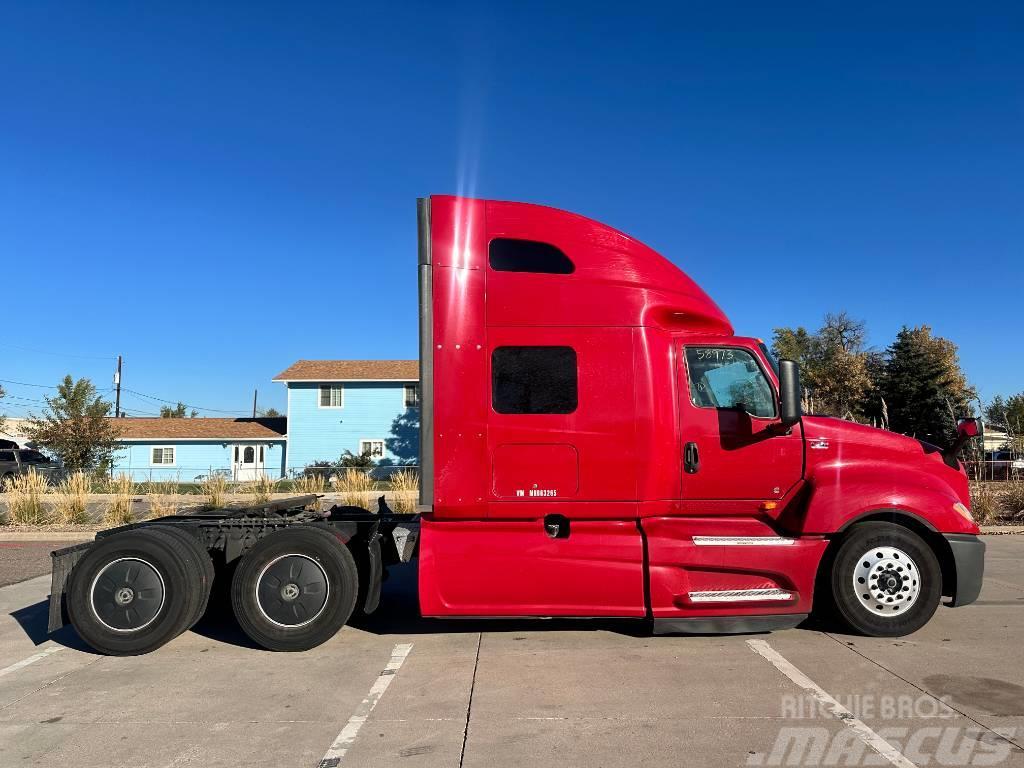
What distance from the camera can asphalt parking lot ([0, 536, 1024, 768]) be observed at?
3766 millimetres

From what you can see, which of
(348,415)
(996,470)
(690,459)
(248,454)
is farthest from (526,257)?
(248,454)

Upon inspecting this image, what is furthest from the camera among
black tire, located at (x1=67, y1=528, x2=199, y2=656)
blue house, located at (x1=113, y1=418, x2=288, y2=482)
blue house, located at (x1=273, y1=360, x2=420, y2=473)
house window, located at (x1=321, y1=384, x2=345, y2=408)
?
blue house, located at (x1=113, y1=418, x2=288, y2=482)

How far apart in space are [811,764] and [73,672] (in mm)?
5162

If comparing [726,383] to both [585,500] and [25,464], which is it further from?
[25,464]

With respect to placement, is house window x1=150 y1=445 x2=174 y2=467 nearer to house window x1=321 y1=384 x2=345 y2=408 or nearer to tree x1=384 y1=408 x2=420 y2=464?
house window x1=321 y1=384 x2=345 y2=408

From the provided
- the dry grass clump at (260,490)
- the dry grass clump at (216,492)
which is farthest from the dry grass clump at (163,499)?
the dry grass clump at (260,490)

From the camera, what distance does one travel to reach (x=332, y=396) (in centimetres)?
3469

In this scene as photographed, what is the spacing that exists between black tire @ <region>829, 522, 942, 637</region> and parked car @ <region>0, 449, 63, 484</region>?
2402 cm

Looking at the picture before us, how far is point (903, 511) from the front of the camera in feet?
18.4

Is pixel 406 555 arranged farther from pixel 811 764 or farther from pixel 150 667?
pixel 811 764

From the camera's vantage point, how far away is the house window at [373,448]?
33719mm

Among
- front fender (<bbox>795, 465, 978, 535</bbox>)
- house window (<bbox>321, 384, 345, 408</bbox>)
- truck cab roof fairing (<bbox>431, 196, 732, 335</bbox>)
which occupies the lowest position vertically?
front fender (<bbox>795, 465, 978, 535</bbox>)

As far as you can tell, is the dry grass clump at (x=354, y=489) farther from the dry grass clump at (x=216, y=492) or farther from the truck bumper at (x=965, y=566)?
the truck bumper at (x=965, y=566)

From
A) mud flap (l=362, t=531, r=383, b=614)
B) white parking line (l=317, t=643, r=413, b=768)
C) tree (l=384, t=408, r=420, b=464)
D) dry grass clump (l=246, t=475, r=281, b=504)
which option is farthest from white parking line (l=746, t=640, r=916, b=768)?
tree (l=384, t=408, r=420, b=464)
